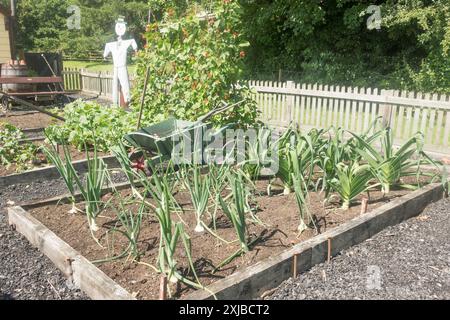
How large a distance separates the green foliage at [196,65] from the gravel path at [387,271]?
97.4 inches

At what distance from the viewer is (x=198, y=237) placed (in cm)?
293

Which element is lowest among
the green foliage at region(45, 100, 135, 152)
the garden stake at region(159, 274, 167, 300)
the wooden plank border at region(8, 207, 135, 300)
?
the wooden plank border at region(8, 207, 135, 300)

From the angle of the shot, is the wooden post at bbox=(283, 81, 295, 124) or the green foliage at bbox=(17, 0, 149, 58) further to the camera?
the green foliage at bbox=(17, 0, 149, 58)

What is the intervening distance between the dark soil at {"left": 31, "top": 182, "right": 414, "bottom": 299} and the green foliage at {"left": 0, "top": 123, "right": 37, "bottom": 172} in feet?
5.65

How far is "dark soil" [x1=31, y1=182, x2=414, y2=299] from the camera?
246 cm

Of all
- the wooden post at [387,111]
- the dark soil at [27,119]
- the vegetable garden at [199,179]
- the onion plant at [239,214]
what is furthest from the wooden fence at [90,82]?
the onion plant at [239,214]

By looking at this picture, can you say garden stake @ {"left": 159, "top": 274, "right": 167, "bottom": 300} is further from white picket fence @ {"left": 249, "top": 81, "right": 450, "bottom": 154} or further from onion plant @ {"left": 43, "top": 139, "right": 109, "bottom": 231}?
white picket fence @ {"left": 249, "top": 81, "right": 450, "bottom": 154}

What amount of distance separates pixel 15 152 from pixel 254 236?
11.9 ft

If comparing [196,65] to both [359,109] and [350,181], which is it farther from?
[359,109]

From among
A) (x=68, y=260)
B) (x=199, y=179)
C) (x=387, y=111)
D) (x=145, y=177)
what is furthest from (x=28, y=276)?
(x=387, y=111)

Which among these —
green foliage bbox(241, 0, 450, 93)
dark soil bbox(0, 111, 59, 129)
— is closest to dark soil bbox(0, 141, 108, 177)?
dark soil bbox(0, 111, 59, 129)

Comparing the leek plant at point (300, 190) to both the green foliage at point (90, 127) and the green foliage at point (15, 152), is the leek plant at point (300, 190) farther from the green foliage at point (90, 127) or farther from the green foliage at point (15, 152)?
the green foliage at point (15, 152)

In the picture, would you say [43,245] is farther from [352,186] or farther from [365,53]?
[365,53]
